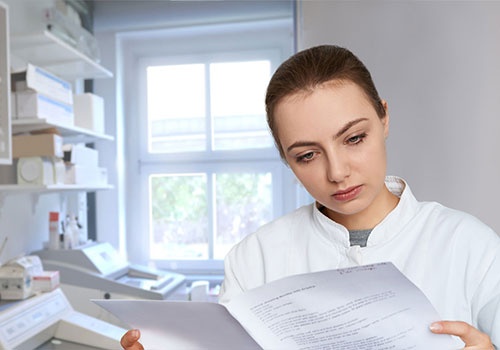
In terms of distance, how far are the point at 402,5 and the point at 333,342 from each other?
3.70 feet

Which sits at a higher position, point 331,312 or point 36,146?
point 36,146

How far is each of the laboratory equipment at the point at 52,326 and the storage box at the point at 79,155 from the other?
0.67 metres

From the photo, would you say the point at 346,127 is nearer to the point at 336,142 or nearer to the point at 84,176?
the point at 336,142

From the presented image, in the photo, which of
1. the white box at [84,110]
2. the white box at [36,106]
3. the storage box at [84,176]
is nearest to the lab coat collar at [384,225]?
the white box at [36,106]

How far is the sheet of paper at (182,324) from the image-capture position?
0.59 metres

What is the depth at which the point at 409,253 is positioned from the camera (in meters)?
0.79

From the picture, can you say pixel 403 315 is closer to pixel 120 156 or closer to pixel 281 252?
pixel 281 252

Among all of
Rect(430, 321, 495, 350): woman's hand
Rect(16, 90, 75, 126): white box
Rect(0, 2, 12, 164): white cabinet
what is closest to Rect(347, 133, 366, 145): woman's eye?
Rect(430, 321, 495, 350): woman's hand

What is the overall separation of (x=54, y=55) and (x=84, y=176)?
0.62 m

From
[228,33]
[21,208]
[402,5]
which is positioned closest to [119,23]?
[228,33]

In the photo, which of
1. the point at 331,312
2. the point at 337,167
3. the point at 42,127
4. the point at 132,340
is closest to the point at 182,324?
the point at 132,340

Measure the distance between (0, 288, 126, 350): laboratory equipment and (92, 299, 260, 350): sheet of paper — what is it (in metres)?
0.87

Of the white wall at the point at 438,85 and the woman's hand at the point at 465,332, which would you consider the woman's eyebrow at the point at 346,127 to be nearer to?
the woman's hand at the point at 465,332

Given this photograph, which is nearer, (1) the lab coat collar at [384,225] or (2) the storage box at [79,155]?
(1) the lab coat collar at [384,225]
